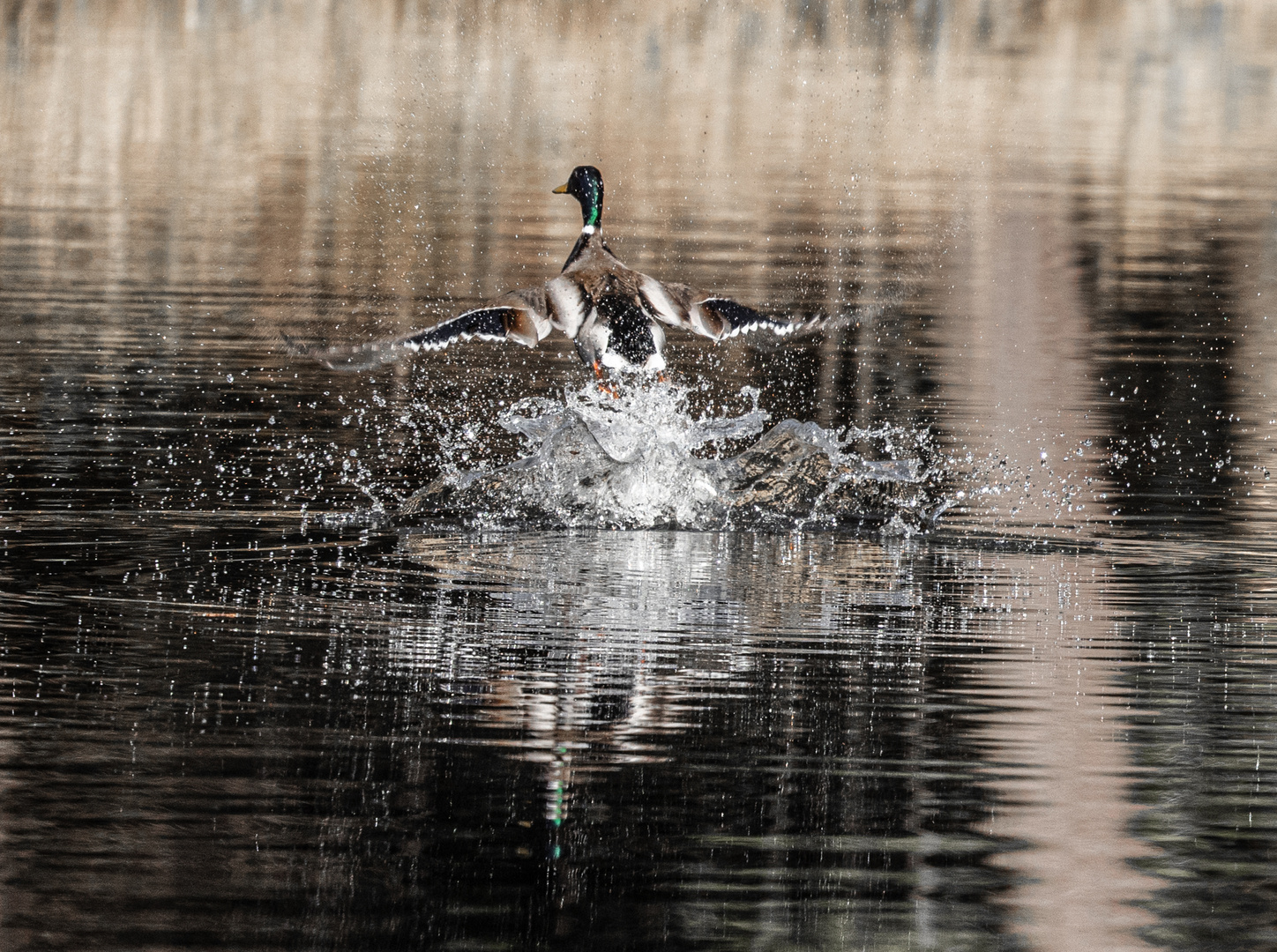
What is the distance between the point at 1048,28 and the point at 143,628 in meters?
77.5

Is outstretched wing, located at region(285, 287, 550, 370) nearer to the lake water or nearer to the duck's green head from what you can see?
the lake water

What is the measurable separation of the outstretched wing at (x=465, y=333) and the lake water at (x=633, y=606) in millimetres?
Answer: 706

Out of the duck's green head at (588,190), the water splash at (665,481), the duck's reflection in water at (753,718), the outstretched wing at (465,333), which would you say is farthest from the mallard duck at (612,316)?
the duck's reflection in water at (753,718)

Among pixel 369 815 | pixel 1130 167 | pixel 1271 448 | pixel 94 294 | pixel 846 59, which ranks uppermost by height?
pixel 846 59

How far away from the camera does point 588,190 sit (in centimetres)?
1488

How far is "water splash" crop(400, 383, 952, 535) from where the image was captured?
11.9 m

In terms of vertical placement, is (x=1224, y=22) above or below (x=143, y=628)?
above

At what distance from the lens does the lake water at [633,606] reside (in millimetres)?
5773

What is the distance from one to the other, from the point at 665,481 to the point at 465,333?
1425 mm

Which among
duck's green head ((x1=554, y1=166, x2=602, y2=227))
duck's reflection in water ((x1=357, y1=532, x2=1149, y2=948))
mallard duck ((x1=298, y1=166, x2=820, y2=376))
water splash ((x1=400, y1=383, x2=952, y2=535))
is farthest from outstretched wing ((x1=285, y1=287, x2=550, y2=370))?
duck's green head ((x1=554, y1=166, x2=602, y2=227))

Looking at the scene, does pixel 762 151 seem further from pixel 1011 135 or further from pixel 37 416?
pixel 37 416

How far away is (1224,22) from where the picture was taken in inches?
3287

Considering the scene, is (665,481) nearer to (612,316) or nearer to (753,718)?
(612,316)

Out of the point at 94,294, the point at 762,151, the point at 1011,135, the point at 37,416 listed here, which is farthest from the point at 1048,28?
the point at 37,416
